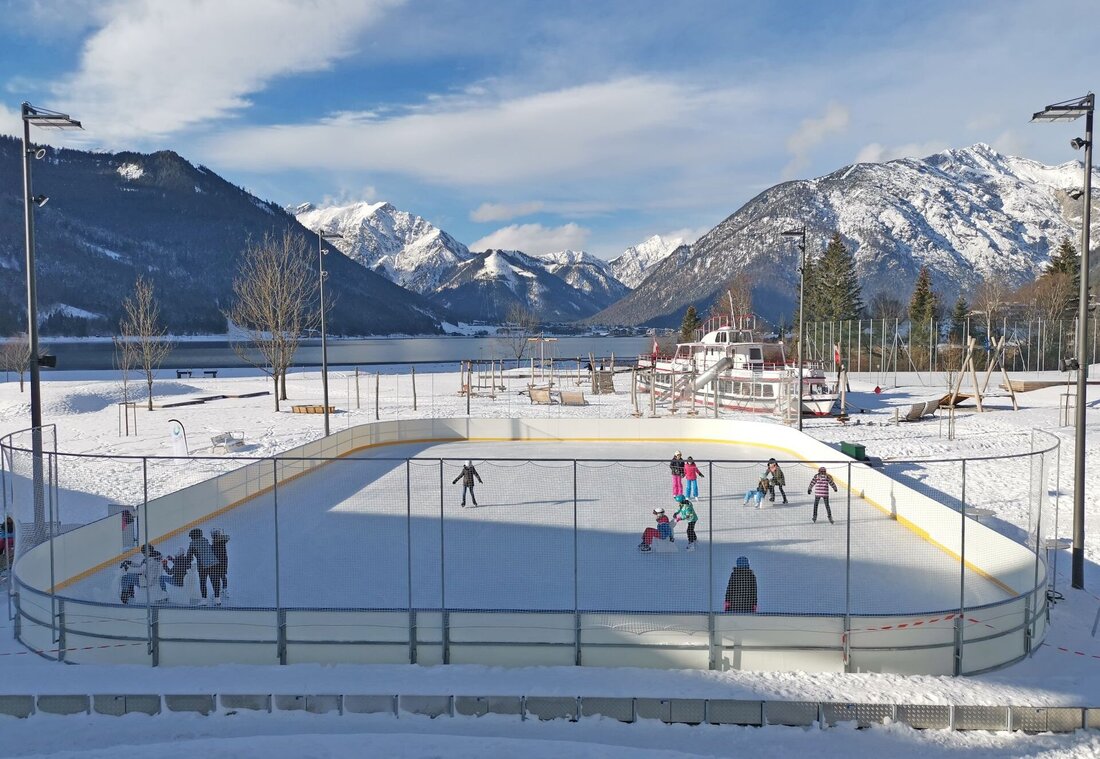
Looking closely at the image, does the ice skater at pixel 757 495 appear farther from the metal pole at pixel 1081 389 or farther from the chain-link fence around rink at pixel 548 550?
the metal pole at pixel 1081 389

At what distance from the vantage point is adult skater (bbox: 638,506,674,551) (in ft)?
47.1

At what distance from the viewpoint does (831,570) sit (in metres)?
13.3

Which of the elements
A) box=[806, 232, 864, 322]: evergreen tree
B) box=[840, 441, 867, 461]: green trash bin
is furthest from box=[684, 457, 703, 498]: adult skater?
box=[806, 232, 864, 322]: evergreen tree

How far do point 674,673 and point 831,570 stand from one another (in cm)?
470

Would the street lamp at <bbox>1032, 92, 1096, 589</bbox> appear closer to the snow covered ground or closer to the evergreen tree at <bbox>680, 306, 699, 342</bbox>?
the snow covered ground

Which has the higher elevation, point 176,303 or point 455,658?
point 176,303

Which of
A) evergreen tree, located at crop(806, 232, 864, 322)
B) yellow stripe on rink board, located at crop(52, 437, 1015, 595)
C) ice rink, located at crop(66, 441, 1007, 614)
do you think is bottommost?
ice rink, located at crop(66, 441, 1007, 614)

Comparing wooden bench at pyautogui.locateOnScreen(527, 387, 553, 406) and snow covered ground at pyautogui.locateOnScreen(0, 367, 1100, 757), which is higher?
wooden bench at pyautogui.locateOnScreen(527, 387, 553, 406)

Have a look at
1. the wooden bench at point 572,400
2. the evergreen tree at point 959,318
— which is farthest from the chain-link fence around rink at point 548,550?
the evergreen tree at point 959,318

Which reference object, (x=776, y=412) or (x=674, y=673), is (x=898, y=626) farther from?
(x=776, y=412)

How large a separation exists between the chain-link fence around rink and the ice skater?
75 mm

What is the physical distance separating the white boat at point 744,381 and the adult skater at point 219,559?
84.9 ft

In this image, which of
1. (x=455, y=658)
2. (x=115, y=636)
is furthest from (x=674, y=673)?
(x=115, y=636)

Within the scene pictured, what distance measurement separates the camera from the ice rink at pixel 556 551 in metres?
11.9
